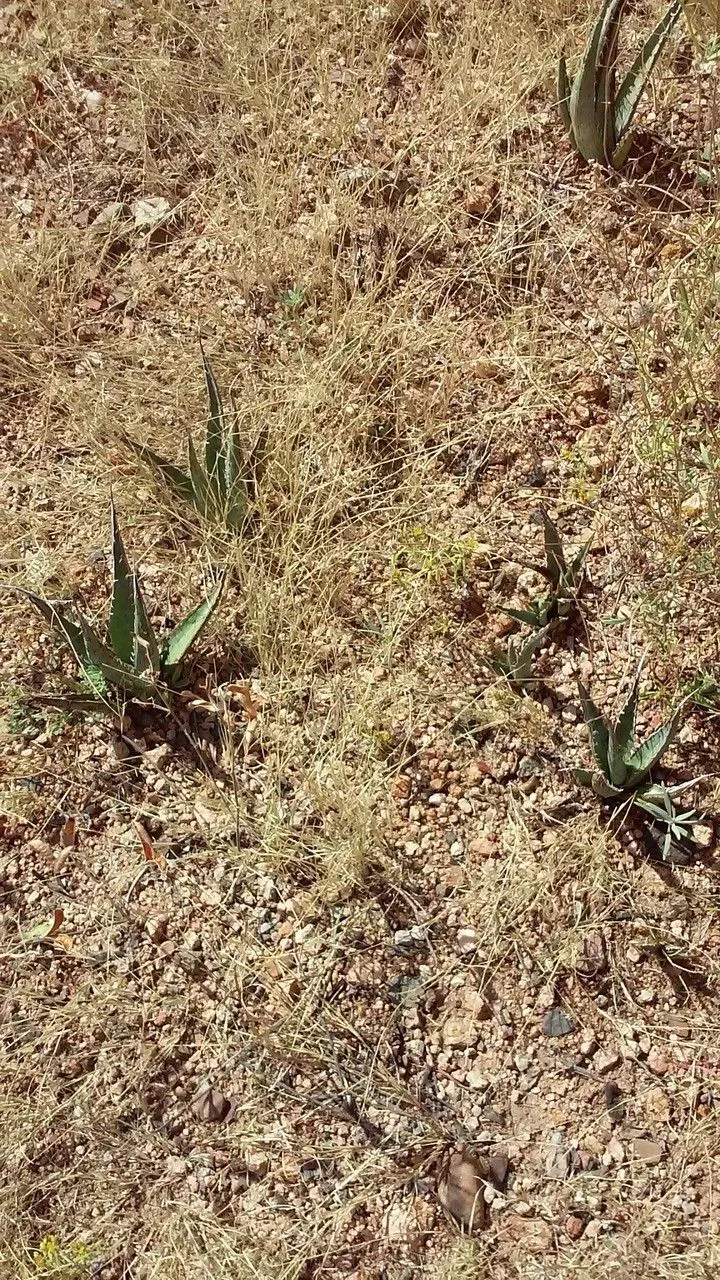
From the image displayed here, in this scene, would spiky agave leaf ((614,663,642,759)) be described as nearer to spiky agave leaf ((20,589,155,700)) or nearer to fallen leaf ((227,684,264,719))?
fallen leaf ((227,684,264,719))

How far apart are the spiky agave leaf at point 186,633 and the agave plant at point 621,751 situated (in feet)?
2.51

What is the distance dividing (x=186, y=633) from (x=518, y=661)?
69cm

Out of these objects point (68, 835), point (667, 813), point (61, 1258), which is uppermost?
point (667, 813)

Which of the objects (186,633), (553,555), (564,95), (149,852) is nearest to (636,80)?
(564,95)

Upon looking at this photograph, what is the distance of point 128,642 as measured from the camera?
1.89 metres

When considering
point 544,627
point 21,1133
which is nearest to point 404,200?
point 544,627

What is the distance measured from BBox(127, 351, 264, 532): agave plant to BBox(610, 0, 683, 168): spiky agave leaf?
1.16m

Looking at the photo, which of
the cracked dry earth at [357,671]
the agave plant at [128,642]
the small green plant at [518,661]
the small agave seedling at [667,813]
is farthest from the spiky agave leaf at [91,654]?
the small agave seedling at [667,813]

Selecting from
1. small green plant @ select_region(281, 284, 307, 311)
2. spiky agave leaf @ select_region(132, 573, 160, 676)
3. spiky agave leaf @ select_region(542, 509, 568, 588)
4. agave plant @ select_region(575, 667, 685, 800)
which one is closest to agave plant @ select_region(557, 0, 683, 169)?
small green plant @ select_region(281, 284, 307, 311)

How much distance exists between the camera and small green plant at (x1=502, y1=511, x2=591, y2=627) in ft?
6.29

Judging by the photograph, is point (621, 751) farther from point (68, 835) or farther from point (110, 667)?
point (68, 835)

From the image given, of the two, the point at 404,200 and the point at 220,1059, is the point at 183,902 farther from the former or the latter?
the point at 404,200

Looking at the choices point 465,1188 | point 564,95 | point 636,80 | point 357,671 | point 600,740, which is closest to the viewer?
point 465,1188

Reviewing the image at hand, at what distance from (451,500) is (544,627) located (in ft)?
1.38
